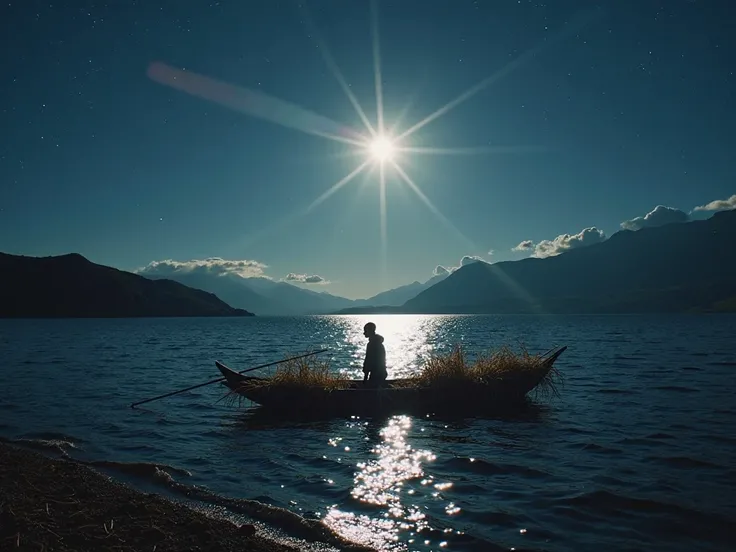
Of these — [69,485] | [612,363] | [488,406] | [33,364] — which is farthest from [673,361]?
[33,364]

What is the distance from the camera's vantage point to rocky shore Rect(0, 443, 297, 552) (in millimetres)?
6281

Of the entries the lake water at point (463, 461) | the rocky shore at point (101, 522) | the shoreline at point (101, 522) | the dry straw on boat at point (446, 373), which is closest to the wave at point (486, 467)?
the lake water at point (463, 461)

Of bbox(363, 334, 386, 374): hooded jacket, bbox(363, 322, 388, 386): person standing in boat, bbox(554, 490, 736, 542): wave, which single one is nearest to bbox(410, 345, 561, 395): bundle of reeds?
bbox(363, 322, 388, 386): person standing in boat

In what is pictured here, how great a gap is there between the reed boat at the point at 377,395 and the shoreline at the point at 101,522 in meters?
8.32

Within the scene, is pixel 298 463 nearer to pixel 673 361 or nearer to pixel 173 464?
pixel 173 464

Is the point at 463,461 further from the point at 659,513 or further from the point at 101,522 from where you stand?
the point at 101,522

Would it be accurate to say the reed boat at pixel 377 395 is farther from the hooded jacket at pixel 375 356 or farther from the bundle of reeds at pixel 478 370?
the hooded jacket at pixel 375 356

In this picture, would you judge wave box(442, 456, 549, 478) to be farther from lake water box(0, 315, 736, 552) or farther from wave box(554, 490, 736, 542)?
wave box(554, 490, 736, 542)

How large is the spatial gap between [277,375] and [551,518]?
1152 centimetres

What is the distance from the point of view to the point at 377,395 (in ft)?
57.1

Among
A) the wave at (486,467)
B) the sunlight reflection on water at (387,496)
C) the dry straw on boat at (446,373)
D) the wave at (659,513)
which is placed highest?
the dry straw on boat at (446,373)

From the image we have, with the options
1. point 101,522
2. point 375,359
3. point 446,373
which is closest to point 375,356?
point 375,359

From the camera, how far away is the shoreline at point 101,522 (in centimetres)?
629

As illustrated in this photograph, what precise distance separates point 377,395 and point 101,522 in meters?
11.2
